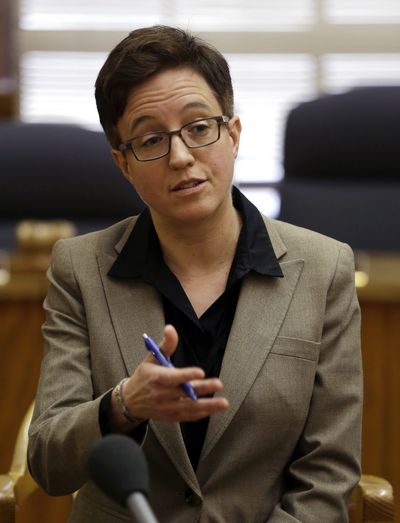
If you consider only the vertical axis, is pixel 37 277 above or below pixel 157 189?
below

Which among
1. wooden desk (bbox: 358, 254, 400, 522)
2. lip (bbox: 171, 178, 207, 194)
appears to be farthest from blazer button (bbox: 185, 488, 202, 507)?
wooden desk (bbox: 358, 254, 400, 522)

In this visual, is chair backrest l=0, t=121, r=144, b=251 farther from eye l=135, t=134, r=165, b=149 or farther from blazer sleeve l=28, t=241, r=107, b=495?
eye l=135, t=134, r=165, b=149

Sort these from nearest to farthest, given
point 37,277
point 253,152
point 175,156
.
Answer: point 175,156 < point 37,277 < point 253,152

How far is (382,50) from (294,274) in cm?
312

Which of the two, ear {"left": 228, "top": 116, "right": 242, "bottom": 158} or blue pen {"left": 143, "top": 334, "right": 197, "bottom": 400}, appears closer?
blue pen {"left": 143, "top": 334, "right": 197, "bottom": 400}

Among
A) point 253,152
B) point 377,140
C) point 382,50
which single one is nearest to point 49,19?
point 253,152

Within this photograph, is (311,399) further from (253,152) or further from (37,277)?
(253,152)

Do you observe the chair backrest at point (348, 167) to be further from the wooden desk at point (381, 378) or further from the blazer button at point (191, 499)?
the blazer button at point (191, 499)

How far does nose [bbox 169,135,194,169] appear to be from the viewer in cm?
161

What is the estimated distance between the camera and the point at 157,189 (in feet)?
5.38

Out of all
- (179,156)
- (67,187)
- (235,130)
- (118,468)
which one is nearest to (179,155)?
(179,156)

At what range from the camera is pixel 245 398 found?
1606 millimetres

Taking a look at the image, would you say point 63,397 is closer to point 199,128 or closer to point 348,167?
point 199,128

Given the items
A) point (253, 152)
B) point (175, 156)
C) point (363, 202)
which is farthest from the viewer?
point (253, 152)
